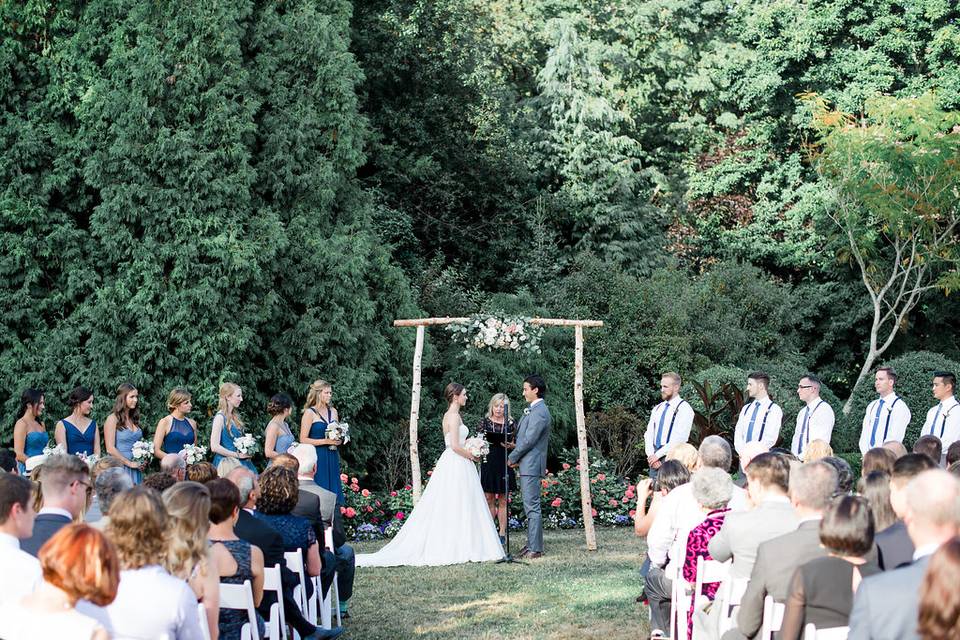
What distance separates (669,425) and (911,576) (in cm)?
790

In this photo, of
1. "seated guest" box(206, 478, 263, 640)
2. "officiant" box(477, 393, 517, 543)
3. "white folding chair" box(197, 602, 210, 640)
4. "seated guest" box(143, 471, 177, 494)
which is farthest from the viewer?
"officiant" box(477, 393, 517, 543)

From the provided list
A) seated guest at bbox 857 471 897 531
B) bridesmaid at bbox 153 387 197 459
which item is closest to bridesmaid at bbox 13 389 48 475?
bridesmaid at bbox 153 387 197 459

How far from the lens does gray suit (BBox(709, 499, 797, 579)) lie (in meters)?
5.18

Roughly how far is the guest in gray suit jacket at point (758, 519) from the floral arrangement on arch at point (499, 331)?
694 cm

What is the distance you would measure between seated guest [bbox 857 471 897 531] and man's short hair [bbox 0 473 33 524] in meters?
3.70

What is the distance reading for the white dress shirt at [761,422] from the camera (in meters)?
11.0

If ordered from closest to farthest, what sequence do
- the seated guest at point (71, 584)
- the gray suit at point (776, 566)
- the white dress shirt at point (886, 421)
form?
the seated guest at point (71, 584)
the gray suit at point (776, 566)
the white dress shirt at point (886, 421)

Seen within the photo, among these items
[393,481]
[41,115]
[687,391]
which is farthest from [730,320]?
[41,115]

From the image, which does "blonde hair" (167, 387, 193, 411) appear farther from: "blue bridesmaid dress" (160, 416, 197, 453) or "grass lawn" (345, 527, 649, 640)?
"grass lawn" (345, 527, 649, 640)

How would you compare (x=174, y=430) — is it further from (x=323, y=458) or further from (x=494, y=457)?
(x=494, y=457)

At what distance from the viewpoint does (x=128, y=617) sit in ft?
12.5

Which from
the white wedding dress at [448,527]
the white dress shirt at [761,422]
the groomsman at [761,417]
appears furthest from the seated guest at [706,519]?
the white wedding dress at [448,527]

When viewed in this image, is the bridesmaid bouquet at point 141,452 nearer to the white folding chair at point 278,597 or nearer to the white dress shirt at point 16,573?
the white folding chair at point 278,597

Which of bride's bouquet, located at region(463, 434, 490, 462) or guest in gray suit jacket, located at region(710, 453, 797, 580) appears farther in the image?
bride's bouquet, located at region(463, 434, 490, 462)
